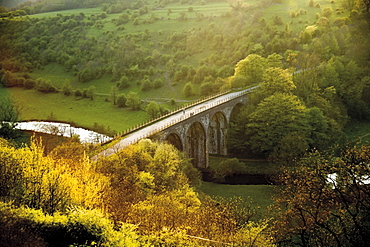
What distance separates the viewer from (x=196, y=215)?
28.8 m

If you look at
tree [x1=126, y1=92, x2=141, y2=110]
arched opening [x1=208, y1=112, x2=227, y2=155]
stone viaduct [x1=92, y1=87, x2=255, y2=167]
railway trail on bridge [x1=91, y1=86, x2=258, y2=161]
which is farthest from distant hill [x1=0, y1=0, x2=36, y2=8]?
arched opening [x1=208, y1=112, x2=227, y2=155]

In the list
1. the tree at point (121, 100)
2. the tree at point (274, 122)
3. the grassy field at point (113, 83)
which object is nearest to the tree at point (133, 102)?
the grassy field at point (113, 83)

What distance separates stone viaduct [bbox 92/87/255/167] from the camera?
1977 inches

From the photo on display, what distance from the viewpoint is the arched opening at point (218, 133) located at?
68.9m

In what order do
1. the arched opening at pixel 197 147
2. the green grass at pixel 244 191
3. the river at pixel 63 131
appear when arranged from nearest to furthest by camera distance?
the green grass at pixel 244 191
the river at pixel 63 131
the arched opening at pixel 197 147

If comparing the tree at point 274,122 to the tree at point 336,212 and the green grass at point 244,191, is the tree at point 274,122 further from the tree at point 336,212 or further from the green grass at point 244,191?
the tree at point 336,212

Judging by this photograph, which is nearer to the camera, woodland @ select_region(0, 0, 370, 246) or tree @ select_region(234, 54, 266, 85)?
woodland @ select_region(0, 0, 370, 246)

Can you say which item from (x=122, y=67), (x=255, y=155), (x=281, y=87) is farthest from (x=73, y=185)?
(x=122, y=67)

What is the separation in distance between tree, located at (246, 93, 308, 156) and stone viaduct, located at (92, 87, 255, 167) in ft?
18.9

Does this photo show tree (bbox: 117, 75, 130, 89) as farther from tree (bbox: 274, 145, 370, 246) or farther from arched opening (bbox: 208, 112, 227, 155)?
tree (bbox: 274, 145, 370, 246)

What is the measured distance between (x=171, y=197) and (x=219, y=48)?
299 ft

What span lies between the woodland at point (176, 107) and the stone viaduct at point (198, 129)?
83.2 inches

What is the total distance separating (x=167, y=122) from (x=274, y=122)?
18.1 meters

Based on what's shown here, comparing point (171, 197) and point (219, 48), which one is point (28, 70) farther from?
point (171, 197)
